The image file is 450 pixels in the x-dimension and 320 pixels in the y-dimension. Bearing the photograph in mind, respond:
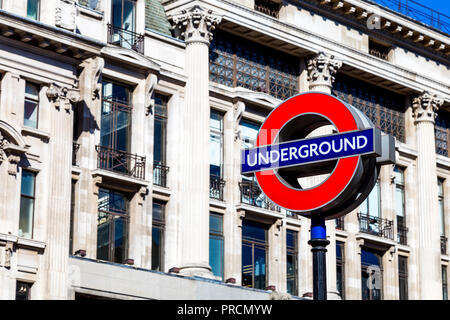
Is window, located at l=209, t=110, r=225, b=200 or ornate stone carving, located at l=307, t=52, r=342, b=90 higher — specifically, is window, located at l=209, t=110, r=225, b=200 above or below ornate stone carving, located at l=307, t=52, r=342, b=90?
below

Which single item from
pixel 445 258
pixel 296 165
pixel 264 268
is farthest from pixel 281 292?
pixel 296 165

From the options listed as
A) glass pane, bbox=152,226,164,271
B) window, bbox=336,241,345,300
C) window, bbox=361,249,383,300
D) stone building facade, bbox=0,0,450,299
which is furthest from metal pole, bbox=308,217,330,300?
window, bbox=361,249,383,300

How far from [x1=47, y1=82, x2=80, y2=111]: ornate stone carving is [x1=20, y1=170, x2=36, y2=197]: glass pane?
2.43m

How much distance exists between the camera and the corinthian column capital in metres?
42.6

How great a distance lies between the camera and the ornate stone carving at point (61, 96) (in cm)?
3584

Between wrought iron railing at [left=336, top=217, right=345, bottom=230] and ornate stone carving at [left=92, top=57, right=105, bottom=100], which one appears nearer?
ornate stone carving at [left=92, top=57, right=105, bottom=100]

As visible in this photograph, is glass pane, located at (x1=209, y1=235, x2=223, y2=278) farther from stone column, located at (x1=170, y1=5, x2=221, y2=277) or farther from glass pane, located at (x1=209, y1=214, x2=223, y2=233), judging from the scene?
stone column, located at (x1=170, y1=5, x2=221, y2=277)

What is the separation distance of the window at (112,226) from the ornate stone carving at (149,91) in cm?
343

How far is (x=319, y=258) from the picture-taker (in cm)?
1303

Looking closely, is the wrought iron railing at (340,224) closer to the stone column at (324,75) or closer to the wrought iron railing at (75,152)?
the stone column at (324,75)

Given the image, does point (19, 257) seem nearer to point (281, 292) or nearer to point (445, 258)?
point (281, 292)

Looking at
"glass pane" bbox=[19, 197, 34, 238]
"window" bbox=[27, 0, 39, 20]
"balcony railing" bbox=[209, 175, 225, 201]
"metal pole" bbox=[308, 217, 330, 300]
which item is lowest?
"metal pole" bbox=[308, 217, 330, 300]

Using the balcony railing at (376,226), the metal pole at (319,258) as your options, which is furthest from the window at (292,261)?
the metal pole at (319,258)

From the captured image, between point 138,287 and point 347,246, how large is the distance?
500 inches
